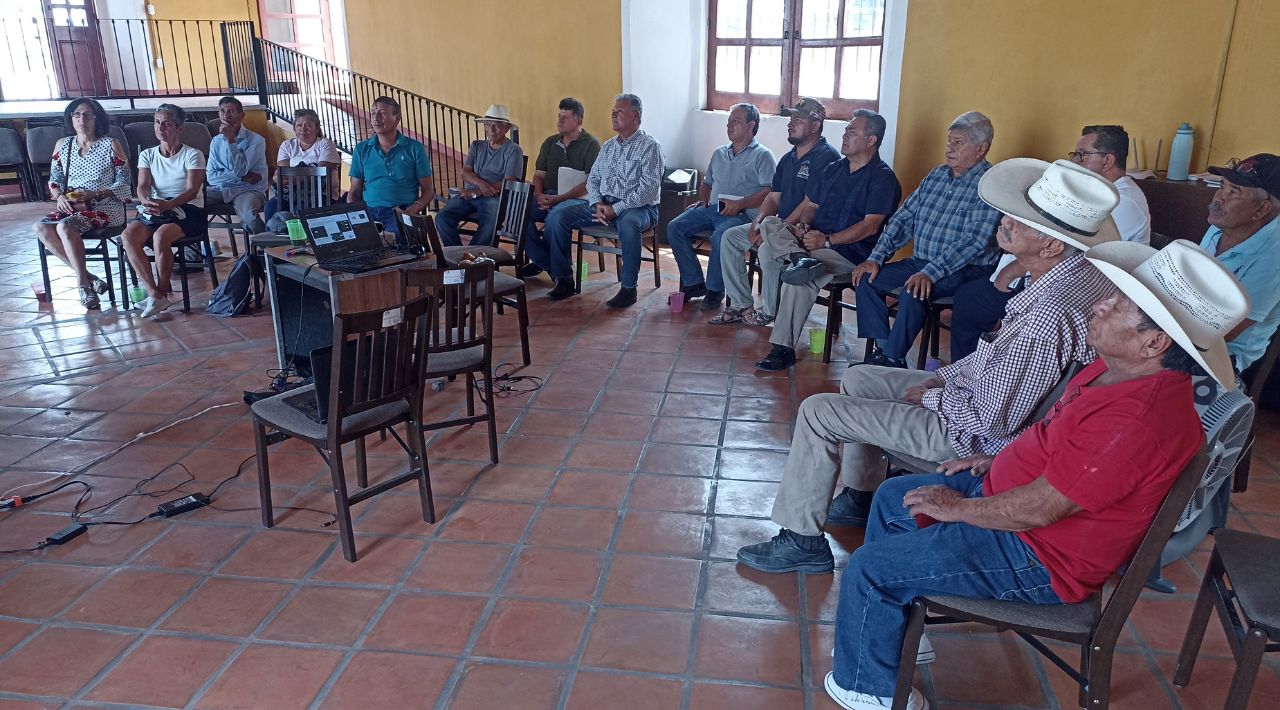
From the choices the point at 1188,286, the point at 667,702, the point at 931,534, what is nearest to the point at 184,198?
the point at 667,702

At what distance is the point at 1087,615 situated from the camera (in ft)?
6.34

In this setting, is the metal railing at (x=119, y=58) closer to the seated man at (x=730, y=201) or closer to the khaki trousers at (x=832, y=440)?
the seated man at (x=730, y=201)

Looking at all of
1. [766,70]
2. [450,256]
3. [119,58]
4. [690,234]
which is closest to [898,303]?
[690,234]

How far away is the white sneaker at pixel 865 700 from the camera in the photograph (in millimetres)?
2174

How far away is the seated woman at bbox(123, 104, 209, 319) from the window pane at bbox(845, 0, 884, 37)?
454 cm

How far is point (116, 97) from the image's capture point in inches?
421

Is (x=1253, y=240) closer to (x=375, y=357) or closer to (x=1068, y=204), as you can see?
(x=1068, y=204)

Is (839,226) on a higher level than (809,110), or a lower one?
lower

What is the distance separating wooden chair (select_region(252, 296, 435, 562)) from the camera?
273 centimetres

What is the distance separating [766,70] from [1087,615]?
576 cm

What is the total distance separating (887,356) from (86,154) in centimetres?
527

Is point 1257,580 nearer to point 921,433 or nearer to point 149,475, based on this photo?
point 921,433

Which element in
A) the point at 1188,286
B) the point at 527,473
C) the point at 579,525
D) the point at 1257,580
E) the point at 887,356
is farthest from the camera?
the point at 887,356

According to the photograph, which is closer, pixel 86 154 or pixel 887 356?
pixel 887 356
